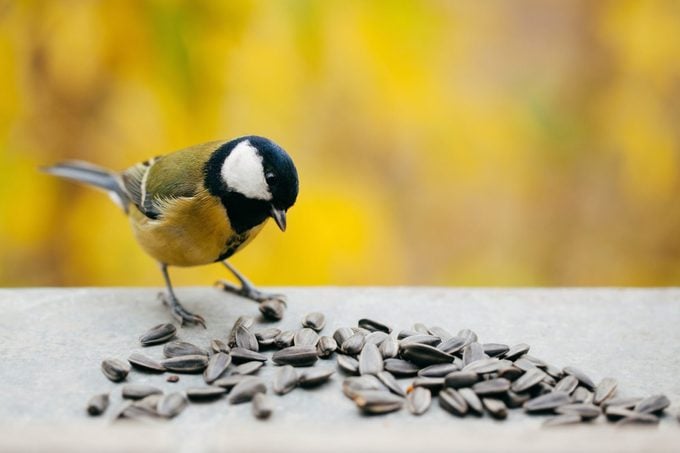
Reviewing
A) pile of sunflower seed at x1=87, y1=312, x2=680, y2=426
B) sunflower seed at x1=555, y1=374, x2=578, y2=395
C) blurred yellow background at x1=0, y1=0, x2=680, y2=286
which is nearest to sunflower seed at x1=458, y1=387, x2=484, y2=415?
pile of sunflower seed at x1=87, y1=312, x2=680, y2=426

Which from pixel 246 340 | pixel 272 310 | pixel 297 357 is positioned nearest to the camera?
pixel 297 357

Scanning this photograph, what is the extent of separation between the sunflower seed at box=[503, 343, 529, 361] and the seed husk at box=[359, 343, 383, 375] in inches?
15.7

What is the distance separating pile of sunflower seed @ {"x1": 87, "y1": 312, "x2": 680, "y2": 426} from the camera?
78.0 inches

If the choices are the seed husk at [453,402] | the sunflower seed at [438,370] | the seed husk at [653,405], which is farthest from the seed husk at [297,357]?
the seed husk at [653,405]

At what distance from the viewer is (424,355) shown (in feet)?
7.41

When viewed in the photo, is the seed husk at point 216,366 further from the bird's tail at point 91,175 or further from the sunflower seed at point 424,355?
the bird's tail at point 91,175

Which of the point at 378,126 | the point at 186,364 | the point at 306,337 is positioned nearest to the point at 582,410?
the point at 306,337

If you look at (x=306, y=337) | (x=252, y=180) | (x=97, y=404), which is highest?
(x=252, y=180)

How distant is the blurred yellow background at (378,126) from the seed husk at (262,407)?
6.83 ft

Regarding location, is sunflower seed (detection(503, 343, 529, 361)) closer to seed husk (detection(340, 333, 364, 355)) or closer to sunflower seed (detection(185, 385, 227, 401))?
seed husk (detection(340, 333, 364, 355))

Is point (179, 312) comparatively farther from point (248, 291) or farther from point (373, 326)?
point (373, 326)

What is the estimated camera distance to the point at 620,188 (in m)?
4.62

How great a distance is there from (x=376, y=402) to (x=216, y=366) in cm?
52

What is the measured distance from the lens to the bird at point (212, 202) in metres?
2.55
